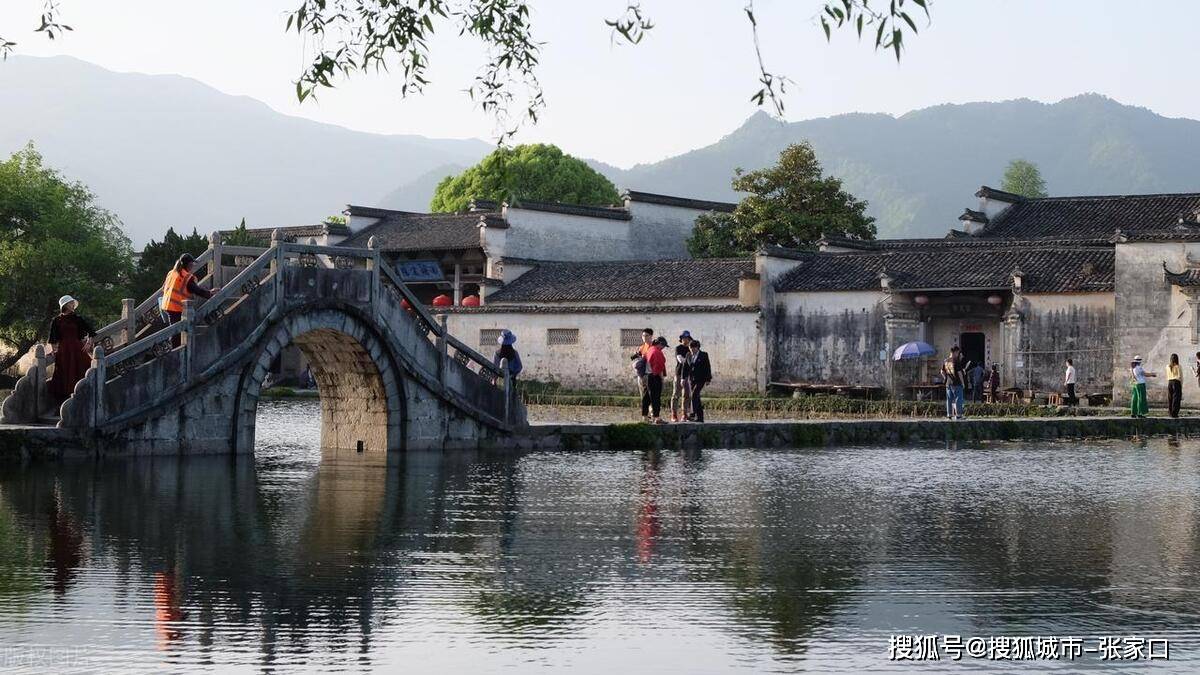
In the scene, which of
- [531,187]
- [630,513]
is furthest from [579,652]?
[531,187]

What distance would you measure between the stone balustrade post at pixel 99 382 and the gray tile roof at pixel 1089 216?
34455mm

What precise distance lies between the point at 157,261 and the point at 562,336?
13131 millimetres

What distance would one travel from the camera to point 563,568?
10.8 meters

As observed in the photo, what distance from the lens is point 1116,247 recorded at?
3994 cm

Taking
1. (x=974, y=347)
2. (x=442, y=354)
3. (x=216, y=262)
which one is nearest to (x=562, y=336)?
(x=974, y=347)

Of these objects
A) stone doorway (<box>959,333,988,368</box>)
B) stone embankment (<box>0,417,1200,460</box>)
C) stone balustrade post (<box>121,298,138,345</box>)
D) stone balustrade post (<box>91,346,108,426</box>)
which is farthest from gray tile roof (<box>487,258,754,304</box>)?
stone balustrade post (<box>91,346,108,426</box>)

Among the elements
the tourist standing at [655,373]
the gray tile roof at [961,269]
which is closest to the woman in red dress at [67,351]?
the tourist standing at [655,373]

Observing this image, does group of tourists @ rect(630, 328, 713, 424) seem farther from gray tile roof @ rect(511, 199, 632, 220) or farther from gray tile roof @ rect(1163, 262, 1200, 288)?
gray tile roof @ rect(511, 199, 632, 220)

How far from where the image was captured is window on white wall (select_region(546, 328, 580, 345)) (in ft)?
155

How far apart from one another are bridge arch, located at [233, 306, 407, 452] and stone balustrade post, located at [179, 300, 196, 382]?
0.99 metres

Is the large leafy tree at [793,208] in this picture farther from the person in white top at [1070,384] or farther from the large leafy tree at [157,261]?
the large leafy tree at [157,261]

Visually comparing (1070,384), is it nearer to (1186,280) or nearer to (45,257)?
(1186,280)

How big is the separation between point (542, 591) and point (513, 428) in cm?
1353

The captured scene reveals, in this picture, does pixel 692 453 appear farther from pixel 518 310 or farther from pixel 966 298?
pixel 518 310
